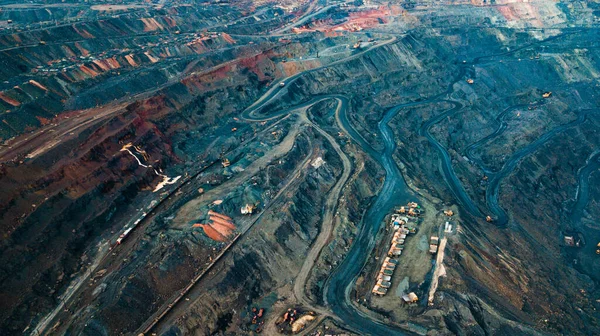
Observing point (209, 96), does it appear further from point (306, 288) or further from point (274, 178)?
point (306, 288)

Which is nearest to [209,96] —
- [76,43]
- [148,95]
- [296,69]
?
[148,95]

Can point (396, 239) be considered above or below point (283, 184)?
below

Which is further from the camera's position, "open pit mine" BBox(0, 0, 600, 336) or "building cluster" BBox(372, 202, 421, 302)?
"building cluster" BBox(372, 202, 421, 302)

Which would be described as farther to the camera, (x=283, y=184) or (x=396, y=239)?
(x=283, y=184)

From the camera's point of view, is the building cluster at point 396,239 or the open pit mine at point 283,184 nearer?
the open pit mine at point 283,184
